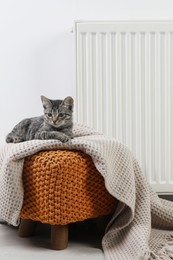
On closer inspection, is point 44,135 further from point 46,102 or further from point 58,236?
point 58,236

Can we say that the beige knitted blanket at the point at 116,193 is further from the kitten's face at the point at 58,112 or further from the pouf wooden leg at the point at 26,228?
the pouf wooden leg at the point at 26,228

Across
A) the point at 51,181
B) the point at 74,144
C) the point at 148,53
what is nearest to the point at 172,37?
the point at 148,53

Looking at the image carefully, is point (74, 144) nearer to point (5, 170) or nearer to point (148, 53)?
point (5, 170)

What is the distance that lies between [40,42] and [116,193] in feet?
3.11

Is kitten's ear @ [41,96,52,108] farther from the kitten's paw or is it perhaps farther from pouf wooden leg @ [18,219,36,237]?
pouf wooden leg @ [18,219,36,237]

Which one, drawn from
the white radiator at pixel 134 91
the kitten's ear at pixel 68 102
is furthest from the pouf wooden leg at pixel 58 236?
the white radiator at pixel 134 91

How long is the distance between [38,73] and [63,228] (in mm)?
909

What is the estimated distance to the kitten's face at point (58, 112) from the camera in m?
1.68

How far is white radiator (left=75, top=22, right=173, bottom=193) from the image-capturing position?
2.18 meters

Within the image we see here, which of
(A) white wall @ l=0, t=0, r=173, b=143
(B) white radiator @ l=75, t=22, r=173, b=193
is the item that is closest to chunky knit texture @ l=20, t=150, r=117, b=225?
(B) white radiator @ l=75, t=22, r=173, b=193

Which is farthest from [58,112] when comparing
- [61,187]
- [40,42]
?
[40,42]

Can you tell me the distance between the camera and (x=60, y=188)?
1546mm

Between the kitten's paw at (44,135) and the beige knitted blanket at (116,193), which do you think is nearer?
the beige knitted blanket at (116,193)

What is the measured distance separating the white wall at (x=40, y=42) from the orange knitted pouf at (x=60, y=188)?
719 mm
